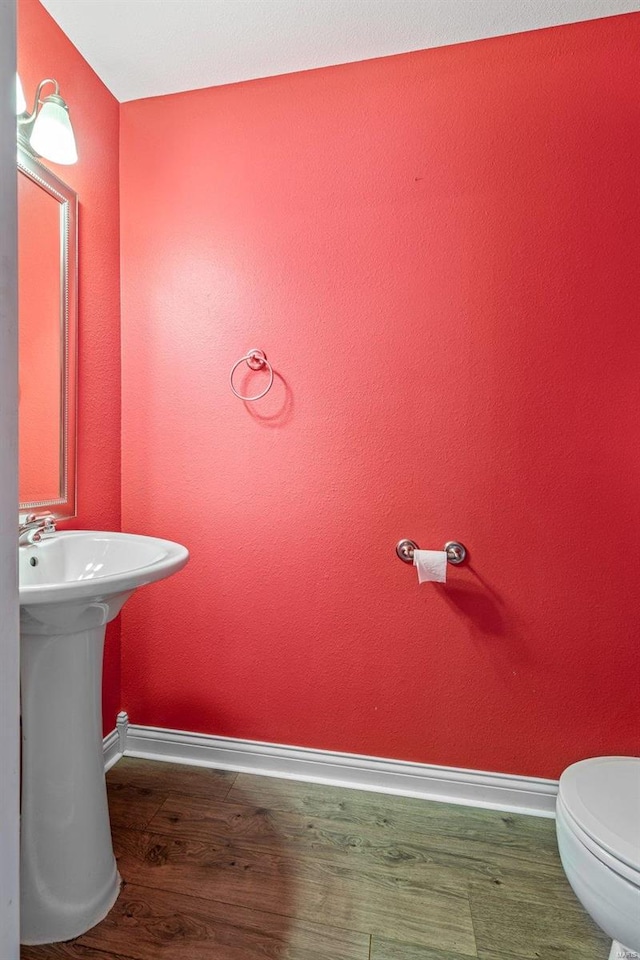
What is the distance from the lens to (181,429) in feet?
5.26

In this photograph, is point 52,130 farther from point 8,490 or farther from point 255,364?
point 8,490

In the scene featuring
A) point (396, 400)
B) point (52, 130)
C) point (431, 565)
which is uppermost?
point (52, 130)

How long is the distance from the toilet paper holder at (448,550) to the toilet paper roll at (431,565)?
1.5 inches

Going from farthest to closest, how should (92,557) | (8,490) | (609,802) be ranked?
1. (92,557)
2. (609,802)
3. (8,490)

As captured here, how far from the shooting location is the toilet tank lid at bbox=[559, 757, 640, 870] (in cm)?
83

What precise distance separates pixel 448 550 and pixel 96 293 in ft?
4.86

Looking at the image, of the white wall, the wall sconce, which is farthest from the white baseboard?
the wall sconce

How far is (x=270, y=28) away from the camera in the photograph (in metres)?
1.36

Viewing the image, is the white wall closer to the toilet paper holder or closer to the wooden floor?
the wooden floor

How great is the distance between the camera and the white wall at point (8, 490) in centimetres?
46

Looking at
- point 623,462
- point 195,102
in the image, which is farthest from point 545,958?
point 195,102

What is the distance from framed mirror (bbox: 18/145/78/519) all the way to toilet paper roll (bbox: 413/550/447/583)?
115 centimetres

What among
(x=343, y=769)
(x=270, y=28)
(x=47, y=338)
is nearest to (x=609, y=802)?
(x=343, y=769)

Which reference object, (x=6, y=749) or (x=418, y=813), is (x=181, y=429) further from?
(x=418, y=813)
